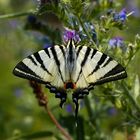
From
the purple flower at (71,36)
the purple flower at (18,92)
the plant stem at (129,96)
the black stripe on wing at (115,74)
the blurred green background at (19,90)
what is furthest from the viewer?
the purple flower at (18,92)

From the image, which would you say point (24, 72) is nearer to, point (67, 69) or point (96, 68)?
point (67, 69)

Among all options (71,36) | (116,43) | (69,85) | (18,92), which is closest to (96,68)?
(69,85)

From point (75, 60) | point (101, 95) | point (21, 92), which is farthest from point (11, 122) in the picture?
point (75, 60)

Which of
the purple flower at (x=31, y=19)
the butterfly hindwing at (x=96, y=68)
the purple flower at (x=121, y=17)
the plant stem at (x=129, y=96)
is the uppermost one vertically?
the purple flower at (x=31, y=19)

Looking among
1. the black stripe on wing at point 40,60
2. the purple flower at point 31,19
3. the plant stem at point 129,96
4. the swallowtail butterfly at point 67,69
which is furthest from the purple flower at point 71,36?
the purple flower at point 31,19

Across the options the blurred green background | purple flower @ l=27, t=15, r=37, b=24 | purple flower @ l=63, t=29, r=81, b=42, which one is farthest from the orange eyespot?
purple flower @ l=27, t=15, r=37, b=24

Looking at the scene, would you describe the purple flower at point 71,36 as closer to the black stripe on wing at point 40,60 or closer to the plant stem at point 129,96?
the black stripe on wing at point 40,60

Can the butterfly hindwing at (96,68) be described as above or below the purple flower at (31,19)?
below

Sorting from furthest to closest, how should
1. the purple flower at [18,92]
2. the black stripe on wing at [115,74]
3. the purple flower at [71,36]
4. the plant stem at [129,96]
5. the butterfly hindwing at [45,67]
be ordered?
the purple flower at [18,92] → the plant stem at [129,96] → the purple flower at [71,36] → the butterfly hindwing at [45,67] → the black stripe on wing at [115,74]
